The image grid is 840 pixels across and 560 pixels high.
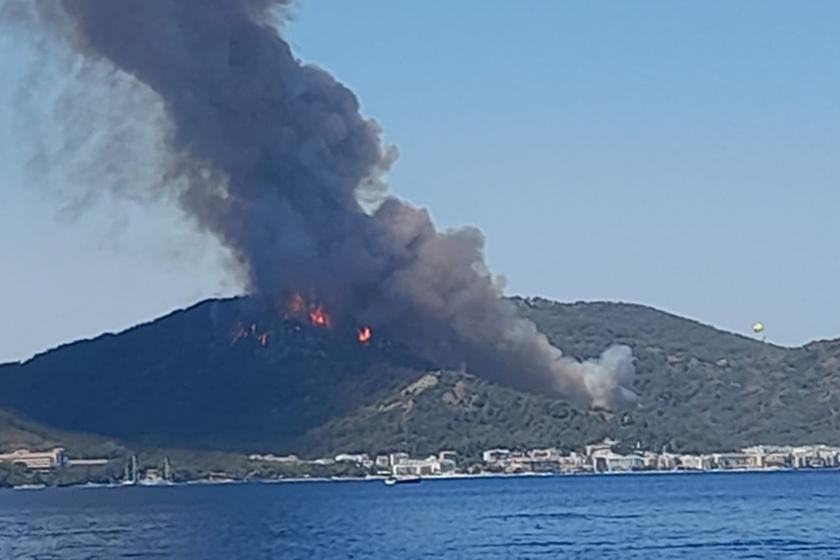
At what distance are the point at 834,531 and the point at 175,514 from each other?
73037mm

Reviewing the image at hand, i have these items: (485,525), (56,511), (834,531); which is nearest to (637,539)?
(834,531)

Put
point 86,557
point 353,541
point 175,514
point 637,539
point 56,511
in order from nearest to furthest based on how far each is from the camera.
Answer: point 86,557 < point 637,539 < point 353,541 < point 175,514 < point 56,511

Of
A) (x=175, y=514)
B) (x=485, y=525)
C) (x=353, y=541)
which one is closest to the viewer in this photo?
(x=353, y=541)

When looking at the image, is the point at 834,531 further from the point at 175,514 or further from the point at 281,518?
the point at 175,514

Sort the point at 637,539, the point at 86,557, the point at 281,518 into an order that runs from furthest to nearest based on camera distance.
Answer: the point at 281,518 < the point at 637,539 < the point at 86,557

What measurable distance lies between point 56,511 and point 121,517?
23.7 metres

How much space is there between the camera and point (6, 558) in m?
115

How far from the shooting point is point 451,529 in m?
141

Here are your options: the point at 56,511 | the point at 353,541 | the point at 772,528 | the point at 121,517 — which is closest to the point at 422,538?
the point at 353,541

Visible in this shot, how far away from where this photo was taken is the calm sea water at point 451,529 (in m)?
114

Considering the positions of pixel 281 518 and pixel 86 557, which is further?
pixel 281 518

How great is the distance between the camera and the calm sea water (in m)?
114

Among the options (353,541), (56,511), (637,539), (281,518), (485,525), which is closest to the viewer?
(637,539)

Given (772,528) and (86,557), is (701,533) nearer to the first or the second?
(772,528)
